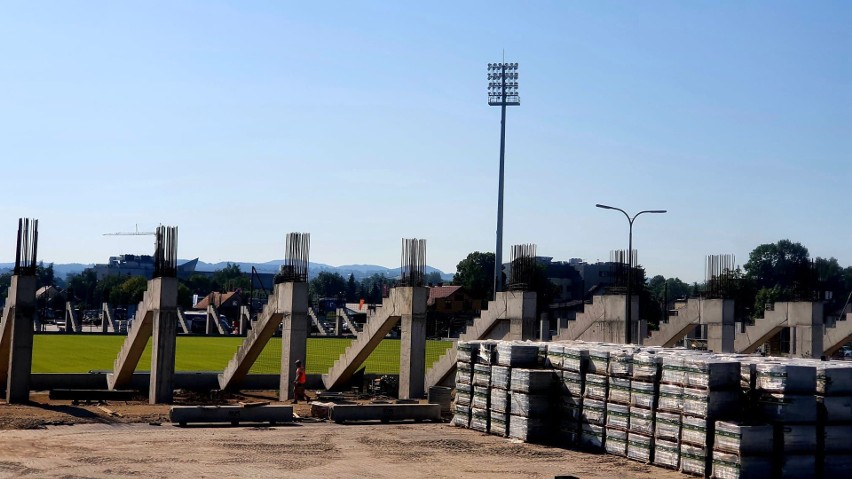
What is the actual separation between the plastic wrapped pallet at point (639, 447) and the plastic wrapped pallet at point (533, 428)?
298cm

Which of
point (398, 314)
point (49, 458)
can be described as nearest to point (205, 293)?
point (398, 314)

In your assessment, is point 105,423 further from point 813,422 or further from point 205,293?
point 205,293

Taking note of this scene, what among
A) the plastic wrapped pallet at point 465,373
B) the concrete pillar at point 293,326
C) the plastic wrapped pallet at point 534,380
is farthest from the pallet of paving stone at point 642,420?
the concrete pillar at point 293,326

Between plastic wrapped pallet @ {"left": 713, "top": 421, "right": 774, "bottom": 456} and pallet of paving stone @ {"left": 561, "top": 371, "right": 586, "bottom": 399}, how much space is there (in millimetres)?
5157

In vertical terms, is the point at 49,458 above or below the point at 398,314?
below

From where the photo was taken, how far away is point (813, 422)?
2147 cm

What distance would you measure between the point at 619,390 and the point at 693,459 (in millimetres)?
3037

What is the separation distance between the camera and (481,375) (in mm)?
28938

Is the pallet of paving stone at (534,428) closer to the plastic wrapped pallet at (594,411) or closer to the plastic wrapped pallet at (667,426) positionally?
the plastic wrapped pallet at (594,411)

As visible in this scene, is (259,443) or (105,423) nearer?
(259,443)

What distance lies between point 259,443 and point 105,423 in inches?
233

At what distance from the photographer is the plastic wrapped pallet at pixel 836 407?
853 inches

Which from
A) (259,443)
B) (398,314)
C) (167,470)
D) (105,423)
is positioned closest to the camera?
(167,470)

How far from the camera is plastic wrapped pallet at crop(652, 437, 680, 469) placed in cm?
2253
